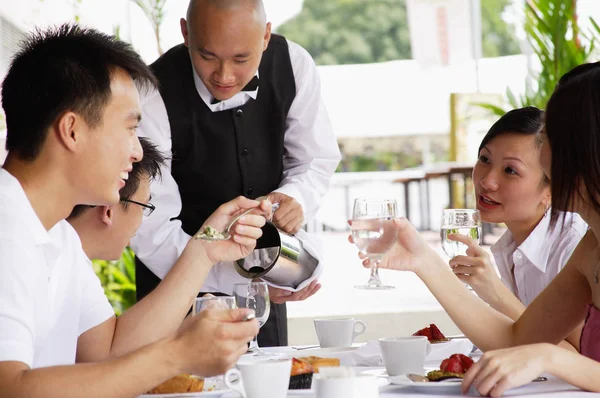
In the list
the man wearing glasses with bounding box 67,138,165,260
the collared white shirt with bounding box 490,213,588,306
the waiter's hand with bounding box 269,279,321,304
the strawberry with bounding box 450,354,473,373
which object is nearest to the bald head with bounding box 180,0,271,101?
the man wearing glasses with bounding box 67,138,165,260

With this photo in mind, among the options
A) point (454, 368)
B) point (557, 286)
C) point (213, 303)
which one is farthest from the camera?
point (557, 286)

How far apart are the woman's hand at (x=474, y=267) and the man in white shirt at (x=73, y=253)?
0.64 m

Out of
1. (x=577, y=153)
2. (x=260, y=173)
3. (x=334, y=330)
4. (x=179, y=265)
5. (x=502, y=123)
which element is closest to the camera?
(x=577, y=153)

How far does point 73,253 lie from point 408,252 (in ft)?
2.50

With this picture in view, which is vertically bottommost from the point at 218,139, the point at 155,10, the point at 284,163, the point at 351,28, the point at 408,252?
the point at 408,252

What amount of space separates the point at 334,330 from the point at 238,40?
0.91 metres

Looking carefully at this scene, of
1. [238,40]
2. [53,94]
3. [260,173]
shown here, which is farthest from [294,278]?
[53,94]

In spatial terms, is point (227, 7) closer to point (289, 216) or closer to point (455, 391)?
point (289, 216)

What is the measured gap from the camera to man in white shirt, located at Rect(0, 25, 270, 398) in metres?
1.30

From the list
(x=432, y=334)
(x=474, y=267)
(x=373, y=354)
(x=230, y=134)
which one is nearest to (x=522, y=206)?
(x=474, y=267)

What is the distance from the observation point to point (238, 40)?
246cm

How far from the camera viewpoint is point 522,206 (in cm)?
255

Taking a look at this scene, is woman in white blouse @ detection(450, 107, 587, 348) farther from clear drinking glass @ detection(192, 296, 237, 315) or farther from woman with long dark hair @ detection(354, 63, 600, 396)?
clear drinking glass @ detection(192, 296, 237, 315)

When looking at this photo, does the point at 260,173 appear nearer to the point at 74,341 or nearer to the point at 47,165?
the point at 74,341
